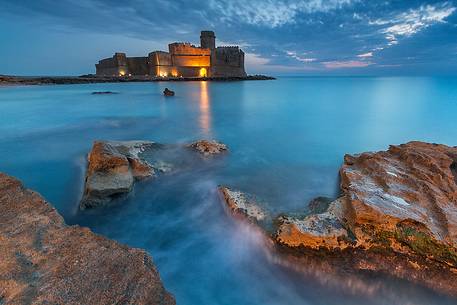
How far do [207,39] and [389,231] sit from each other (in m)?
54.2

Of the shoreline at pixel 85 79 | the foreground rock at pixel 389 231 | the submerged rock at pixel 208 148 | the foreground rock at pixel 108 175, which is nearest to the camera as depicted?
the foreground rock at pixel 389 231

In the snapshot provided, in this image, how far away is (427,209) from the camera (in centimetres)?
296

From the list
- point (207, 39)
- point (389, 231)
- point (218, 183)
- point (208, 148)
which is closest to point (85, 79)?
point (207, 39)

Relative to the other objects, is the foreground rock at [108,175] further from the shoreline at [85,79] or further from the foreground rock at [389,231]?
the shoreline at [85,79]

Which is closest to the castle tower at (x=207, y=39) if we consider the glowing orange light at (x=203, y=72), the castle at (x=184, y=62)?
the castle at (x=184, y=62)

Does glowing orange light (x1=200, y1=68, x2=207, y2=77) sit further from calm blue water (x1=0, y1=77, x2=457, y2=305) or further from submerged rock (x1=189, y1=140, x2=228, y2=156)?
submerged rock (x1=189, y1=140, x2=228, y2=156)

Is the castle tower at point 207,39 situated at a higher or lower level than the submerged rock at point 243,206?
higher

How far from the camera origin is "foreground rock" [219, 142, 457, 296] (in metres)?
2.58

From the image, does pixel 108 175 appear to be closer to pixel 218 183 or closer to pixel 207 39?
pixel 218 183

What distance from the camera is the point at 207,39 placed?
168 feet

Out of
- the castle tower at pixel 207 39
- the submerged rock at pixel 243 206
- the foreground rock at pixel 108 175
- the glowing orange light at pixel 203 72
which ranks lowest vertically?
the submerged rock at pixel 243 206

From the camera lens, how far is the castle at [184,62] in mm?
49094

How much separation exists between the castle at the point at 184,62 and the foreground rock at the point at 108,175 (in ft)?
156

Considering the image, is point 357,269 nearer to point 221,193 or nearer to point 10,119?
point 221,193
